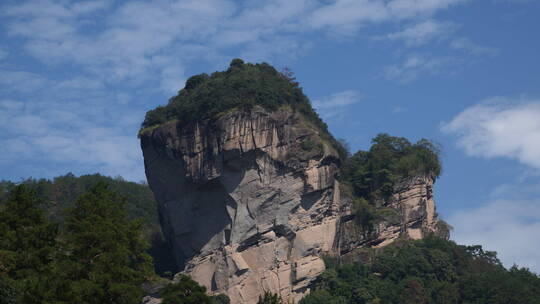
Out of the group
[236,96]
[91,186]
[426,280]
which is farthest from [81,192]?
[426,280]

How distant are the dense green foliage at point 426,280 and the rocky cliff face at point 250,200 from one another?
2.23 meters

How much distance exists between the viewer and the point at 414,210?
2643 inches

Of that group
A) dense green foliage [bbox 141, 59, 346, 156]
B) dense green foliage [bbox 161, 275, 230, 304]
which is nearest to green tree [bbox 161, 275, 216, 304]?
dense green foliage [bbox 161, 275, 230, 304]

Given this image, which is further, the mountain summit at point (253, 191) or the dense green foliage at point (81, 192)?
the dense green foliage at point (81, 192)

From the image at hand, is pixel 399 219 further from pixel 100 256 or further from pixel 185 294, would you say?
pixel 100 256

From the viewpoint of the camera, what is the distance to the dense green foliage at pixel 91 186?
236ft

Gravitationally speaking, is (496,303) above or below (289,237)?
below

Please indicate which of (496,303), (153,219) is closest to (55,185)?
(153,219)

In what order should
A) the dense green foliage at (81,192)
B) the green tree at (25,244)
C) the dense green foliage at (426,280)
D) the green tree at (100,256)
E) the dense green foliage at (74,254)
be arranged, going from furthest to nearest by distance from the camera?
the dense green foliage at (81,192), the dense green foliage at (426,280), the green tree at (100,256), the dense green foliage at (74,254), the green tree at (25,244)

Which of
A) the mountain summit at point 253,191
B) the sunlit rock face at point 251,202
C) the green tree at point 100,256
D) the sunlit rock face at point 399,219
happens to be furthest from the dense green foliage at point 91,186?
the green tree at point 100,256

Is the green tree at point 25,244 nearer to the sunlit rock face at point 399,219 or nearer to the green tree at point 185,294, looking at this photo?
the green tree at point 185,294

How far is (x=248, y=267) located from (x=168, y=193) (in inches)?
328

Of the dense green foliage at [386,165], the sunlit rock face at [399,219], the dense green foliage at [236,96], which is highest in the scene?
the dense green foliage at [236,96]

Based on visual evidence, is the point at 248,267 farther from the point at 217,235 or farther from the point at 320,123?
the point at 320,123
